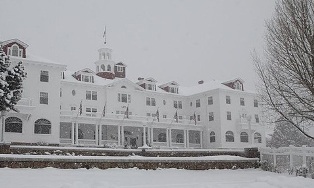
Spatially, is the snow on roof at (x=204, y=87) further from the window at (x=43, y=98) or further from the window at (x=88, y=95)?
the window at (x=43, y=98)

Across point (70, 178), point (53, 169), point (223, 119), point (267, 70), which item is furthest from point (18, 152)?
point (223, 119)

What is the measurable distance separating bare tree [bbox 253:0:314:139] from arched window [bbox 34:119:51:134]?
2606 centimetres

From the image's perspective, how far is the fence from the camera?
20562 mm

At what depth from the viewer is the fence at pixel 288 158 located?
20562mm

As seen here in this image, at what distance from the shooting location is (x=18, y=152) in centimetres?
2572

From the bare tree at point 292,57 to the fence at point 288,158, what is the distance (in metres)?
4.41

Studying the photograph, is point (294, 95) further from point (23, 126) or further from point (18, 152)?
point (23, 126)

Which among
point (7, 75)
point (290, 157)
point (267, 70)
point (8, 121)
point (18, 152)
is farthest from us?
point (8, 121)

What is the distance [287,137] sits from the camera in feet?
195

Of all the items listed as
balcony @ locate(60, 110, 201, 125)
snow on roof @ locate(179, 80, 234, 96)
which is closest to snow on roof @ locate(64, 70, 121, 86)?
balcony @ locate(60, 110, 201, 125)

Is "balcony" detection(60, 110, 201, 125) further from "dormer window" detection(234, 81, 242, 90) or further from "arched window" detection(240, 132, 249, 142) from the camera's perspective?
"dormer window" detection(234, 81, 242, 90)

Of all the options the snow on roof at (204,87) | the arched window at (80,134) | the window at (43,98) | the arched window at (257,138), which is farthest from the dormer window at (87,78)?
the arched window at (257,138)

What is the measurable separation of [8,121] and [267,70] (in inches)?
1040

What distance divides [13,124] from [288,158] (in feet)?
83.9
